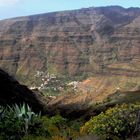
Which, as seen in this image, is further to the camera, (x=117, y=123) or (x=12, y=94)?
(x=12, y=94)

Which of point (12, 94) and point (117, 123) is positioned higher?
point (117, 123)

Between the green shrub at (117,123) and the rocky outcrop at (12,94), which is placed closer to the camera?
the green shrub at (117,123)

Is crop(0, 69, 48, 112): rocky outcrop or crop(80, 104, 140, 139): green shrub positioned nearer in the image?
crop(80, 104, 140, 139): green shrub

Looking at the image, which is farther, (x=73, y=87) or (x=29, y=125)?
(x=73, y=87)

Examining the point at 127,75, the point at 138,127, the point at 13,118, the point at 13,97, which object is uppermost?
the point at 13,118

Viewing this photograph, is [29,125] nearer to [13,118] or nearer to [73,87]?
[13,118]

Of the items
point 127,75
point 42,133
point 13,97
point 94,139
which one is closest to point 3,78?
point 13,97

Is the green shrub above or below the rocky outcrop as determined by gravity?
above

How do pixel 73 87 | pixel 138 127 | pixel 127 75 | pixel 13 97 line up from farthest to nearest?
pixel 127 75 → pixel 73 87 → pixel 13 97 → pixel 138 127
